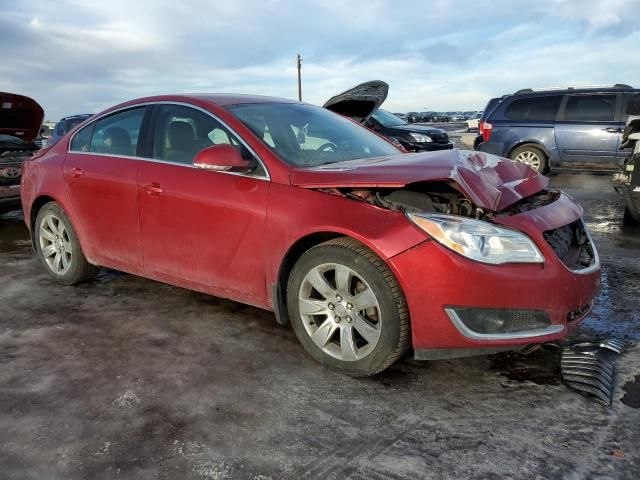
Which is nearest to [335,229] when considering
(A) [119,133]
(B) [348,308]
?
(B) [348,308]

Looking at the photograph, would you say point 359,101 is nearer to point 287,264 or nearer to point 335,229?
point 287,264

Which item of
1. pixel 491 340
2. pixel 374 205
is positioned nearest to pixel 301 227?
pixel 374 205

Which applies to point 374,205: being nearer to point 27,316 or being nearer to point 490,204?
point 490,204

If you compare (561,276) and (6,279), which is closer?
(561,276)

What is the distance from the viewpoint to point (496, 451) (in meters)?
2.33

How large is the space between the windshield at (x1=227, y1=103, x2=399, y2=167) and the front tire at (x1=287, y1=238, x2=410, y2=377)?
0.73 m

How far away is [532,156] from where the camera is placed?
11125 millimetres

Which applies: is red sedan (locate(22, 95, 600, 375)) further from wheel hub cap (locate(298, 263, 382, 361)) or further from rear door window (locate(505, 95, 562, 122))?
rear door window (locate(505, 95, 562, 122))

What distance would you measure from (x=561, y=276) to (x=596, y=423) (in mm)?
701

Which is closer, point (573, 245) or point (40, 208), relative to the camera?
point (573, 245)

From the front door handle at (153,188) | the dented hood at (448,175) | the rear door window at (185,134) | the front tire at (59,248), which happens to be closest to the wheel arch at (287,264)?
the dented hood at (448,175)

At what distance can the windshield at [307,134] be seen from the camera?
3.53 meters

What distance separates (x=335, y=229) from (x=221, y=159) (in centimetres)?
84

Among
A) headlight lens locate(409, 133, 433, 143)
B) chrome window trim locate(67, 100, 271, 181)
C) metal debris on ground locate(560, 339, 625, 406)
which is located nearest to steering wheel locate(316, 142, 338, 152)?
chrome window trim locate(67, 100, 271, 181)
